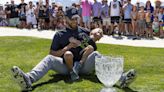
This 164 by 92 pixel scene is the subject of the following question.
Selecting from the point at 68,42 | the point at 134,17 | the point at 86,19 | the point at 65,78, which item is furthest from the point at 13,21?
the point at 68,42

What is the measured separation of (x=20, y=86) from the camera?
6883mm

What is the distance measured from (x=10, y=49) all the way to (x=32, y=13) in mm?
9855

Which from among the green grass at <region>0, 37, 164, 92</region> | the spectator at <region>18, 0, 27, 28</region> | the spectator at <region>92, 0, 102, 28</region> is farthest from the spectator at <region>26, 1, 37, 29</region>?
the green grass at <region>0, 37, 164, 92</region>

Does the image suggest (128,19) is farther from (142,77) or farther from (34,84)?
(34,84)

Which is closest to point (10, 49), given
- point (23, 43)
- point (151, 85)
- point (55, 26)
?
point (23, 43)

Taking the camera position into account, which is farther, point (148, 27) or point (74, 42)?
point (148, 27)

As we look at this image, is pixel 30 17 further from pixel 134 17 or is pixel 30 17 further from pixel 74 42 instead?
pixel 74 42

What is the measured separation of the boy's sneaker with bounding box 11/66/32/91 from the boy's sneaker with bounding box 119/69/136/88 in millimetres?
1568

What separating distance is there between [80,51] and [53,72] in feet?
3.45

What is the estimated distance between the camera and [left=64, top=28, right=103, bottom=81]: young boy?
745 cm

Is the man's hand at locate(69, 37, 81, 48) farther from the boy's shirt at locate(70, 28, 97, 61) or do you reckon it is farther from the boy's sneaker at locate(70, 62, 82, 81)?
the boy's sneaker at locate(70, 62, 82, 81)

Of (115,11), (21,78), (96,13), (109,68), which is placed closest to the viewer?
A: (109,68)

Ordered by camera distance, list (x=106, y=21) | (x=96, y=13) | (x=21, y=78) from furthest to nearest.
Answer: (x=96, y=13), (x=106, y=21), (x=21, y=78)

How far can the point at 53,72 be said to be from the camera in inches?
329
